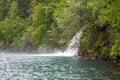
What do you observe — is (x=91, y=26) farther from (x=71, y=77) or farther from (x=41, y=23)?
(x=41, y=23)

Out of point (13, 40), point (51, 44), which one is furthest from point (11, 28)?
point (51, 44)

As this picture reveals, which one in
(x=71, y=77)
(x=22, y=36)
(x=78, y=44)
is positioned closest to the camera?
(x=71, y=77)

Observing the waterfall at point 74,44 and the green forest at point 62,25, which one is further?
the waterfall at point 74,44

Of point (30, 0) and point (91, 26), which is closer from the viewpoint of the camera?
point (91, 26)

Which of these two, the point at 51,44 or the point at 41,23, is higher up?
the point at 41,23

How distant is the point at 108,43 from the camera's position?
49.6 metres

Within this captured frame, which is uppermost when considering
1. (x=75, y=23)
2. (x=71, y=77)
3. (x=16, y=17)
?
(x=16, y=17)

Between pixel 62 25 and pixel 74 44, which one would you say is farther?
pixel 62 25

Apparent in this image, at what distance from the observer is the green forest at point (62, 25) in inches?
1786

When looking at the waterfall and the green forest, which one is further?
the waterfall

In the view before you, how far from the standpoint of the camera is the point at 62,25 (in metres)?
58.2

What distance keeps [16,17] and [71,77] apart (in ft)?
255

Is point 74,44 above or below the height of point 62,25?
below

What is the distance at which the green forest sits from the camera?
4538 centimetres
